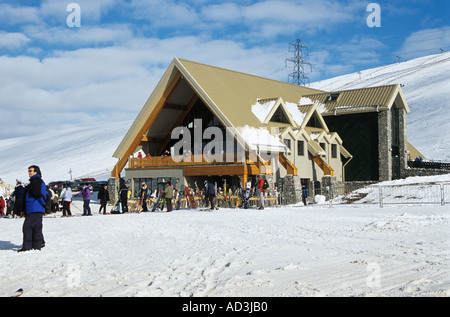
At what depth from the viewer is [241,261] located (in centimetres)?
867

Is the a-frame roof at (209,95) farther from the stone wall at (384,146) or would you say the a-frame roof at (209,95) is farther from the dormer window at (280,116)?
the stone wall at (384,146)

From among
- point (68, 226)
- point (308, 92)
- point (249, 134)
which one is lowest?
point (68, 226)

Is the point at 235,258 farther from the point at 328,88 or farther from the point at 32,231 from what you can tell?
the point at 328,88

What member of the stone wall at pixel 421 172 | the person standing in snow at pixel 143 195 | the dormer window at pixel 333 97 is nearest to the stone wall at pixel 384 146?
the stone wall at pixel 421 172

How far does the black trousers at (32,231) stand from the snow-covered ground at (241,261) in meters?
0.27

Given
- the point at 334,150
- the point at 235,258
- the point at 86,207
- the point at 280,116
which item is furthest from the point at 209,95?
the point at 235,258

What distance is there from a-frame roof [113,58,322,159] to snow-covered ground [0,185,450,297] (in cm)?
1813

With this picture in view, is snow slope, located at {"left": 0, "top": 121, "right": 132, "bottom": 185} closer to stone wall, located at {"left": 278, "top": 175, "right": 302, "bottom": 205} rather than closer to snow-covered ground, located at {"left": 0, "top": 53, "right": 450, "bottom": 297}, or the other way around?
stone wall, located at {"left": 278, "top": 175, "right": 302, "bottom": 205}

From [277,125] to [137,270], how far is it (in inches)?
1069

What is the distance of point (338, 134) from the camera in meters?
38.7

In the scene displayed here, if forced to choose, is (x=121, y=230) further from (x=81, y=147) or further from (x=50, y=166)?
(x=81, y=147)

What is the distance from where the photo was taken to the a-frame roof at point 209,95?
106 feet

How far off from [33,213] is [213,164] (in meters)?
22.3

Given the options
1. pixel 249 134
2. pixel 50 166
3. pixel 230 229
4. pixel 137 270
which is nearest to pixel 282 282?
pixel 137 270
